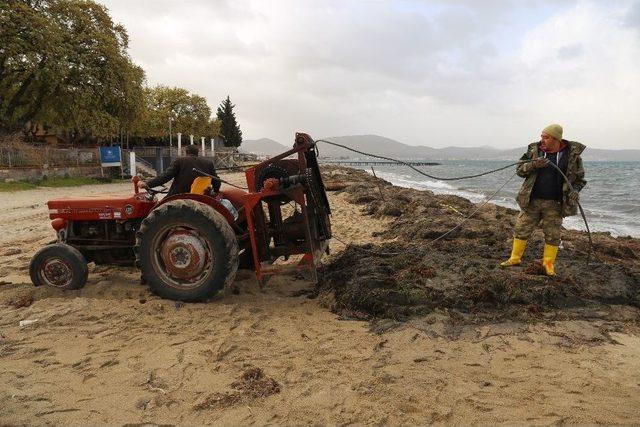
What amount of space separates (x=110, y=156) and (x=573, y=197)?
24.6 meters

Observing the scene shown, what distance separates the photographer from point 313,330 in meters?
4.08

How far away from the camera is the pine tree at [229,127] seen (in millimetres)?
68562

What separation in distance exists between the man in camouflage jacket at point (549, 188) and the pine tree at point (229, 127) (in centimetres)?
6577

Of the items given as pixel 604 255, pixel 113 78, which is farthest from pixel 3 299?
pixel 113 78

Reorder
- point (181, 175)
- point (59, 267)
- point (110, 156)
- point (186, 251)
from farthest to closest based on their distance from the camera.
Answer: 1. point (110, 156)
2. point (181, 175)
3. point (59, 267)
4. point (186, 251)

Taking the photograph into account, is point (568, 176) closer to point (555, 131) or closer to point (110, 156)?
point (555, 131)

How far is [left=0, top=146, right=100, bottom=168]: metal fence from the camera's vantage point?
18900mm

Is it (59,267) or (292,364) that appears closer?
(292,364)

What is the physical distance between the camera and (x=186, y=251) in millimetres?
4574

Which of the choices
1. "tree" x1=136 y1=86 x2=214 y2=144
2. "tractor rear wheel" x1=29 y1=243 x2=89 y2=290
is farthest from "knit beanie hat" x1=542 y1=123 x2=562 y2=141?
"tree" x1=136 y1=86 x2=214 y2=144

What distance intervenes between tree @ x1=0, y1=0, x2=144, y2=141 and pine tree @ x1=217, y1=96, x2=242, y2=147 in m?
41.4

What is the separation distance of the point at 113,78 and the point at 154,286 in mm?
24227

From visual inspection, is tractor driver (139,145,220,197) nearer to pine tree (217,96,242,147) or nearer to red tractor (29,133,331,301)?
red tractor (29,133,331,301)

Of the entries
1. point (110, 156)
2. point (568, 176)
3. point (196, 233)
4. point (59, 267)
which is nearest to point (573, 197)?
point (568, 176)
